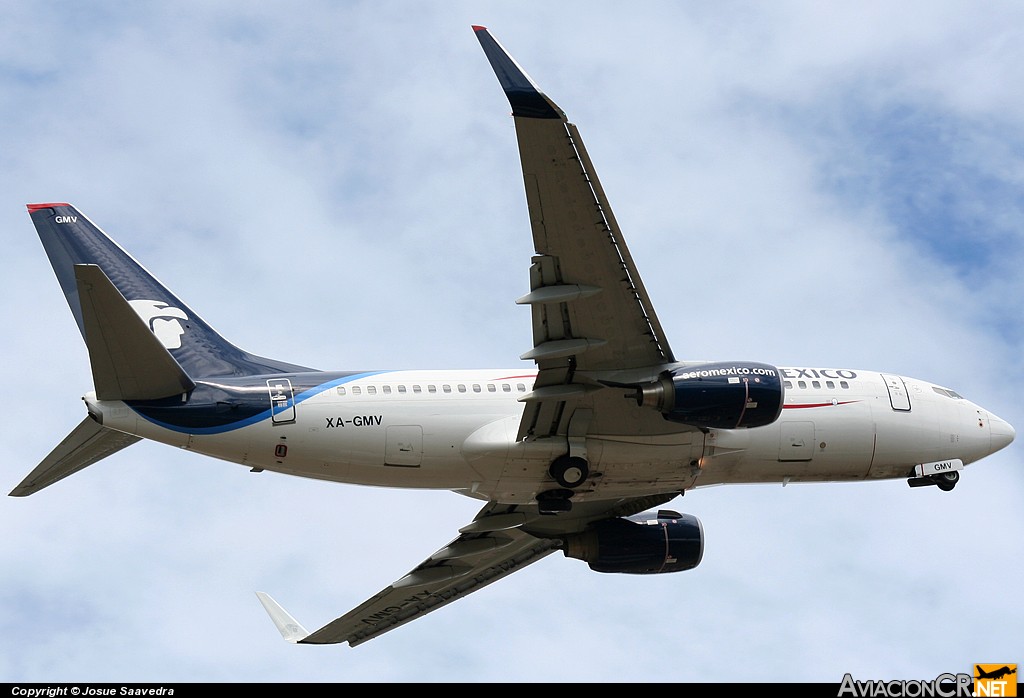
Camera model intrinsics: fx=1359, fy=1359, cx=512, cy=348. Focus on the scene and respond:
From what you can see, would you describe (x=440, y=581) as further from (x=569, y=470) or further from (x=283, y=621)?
(x=569, y=470)

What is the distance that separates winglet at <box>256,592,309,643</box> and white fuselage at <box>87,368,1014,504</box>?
9.39 meters

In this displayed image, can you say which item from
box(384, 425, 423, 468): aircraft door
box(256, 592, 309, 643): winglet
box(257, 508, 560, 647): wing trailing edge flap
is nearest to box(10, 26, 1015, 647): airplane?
box(384, 425, 423, 468): aircraft door

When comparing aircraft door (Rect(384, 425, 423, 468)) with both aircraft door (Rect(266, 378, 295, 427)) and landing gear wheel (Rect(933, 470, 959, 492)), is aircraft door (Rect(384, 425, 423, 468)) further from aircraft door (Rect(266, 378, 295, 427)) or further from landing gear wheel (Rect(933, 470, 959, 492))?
landing gear wheel (Rect(933, 470, 959, 492))

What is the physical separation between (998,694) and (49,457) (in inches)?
873

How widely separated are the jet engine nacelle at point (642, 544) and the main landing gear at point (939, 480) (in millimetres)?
6158

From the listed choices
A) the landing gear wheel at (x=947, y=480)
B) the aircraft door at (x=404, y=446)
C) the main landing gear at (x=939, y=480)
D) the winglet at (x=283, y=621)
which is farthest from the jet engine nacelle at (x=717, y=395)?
the winglet at (x=283, y=621)

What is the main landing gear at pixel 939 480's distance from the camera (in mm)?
36312

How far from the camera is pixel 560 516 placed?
127 feet

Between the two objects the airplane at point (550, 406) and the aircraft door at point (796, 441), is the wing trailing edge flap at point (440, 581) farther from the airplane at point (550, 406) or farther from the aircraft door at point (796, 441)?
the aircraft door at point (796, 441)

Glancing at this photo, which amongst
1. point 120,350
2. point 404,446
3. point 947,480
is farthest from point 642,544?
point 120,350

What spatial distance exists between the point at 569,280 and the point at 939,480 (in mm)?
13513

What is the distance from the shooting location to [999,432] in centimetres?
3769

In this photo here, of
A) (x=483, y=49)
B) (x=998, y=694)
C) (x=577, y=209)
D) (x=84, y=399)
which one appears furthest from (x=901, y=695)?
(x=84, y=399)

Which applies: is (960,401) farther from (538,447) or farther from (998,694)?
(538,447)
